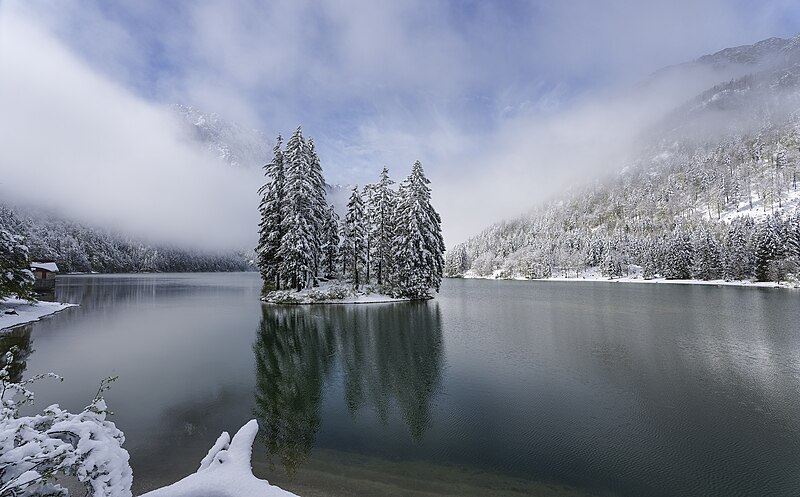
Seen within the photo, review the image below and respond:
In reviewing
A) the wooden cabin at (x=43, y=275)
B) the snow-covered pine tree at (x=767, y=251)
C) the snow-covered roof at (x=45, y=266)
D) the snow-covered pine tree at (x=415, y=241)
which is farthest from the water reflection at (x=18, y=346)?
the snow-covered pine tree at (x=767, y=251)

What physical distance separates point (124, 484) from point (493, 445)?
8.28 m

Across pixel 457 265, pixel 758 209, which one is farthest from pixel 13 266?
pixel 758 209

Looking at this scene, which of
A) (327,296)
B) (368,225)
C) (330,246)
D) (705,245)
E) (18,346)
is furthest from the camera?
(705,245)

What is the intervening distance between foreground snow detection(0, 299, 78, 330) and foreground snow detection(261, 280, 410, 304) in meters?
19.6

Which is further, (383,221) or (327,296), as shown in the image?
(383,221)

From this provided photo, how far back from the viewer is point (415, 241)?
4716 centimetres

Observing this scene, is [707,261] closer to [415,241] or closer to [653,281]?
[653,281]

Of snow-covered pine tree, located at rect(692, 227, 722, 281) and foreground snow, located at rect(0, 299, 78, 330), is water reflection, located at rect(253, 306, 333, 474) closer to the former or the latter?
foreground snow, located at rect(0, 299, 78, 330)

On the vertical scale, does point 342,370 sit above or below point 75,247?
below

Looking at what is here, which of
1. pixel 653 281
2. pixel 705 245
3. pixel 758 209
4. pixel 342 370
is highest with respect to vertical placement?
pixel 758 209

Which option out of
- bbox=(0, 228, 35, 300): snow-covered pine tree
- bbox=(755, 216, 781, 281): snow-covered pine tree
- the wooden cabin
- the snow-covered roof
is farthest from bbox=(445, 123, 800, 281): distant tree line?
the snow-covered roof

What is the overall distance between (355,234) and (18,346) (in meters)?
34.6

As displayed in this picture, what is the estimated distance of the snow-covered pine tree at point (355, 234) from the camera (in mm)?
50844

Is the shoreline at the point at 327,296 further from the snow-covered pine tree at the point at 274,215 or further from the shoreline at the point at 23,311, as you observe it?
the shoreline at the point at 23,311
